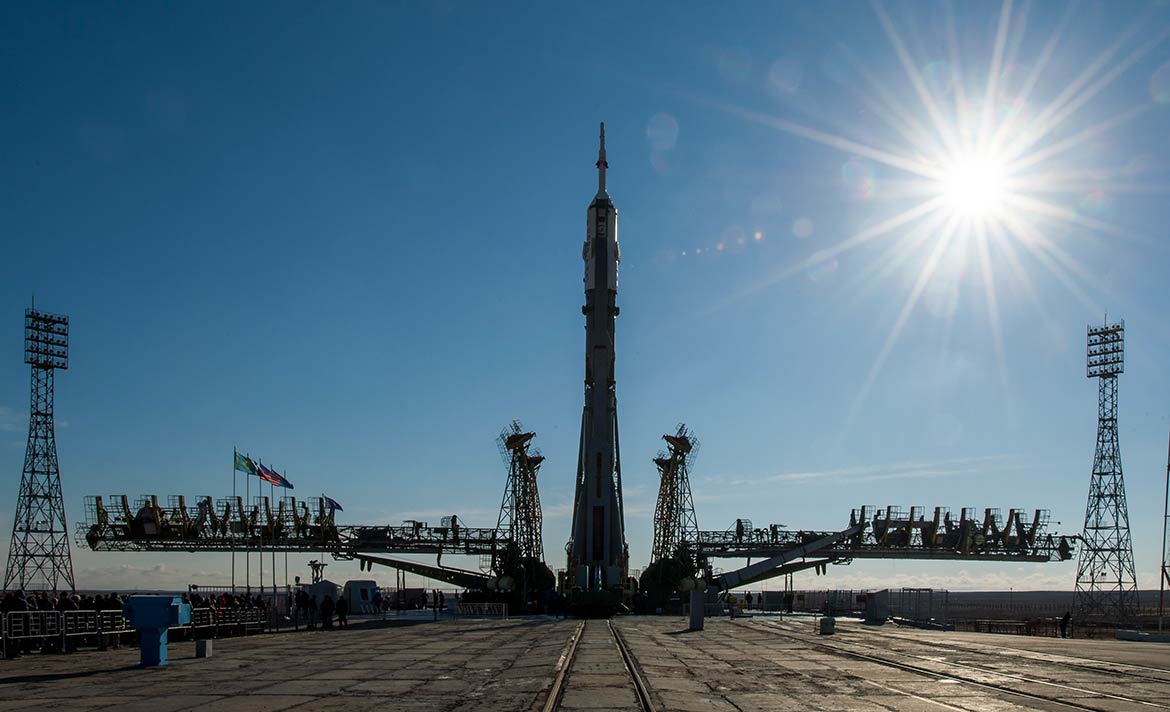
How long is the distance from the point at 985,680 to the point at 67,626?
23.7m

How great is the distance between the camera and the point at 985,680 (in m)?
20.1

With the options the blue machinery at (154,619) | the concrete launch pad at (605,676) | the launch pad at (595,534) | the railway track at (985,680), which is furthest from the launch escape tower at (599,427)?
the blue machinery at (154,619)

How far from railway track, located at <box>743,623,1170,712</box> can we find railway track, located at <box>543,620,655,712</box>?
475cm

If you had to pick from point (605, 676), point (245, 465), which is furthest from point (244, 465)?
point (605, 676)

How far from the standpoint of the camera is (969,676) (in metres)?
21.0

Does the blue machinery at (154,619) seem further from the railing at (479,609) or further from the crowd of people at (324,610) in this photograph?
the railing at (479,609)

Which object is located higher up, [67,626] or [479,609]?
[67,626]

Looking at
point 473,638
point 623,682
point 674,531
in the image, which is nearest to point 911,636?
point 473,638

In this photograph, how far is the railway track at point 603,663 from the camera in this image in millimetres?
16453

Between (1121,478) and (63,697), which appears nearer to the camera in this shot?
(63,697)

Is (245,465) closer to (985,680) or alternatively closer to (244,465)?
(244,465)

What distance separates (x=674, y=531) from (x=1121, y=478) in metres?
31.1

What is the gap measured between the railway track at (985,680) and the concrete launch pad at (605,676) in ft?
0.12

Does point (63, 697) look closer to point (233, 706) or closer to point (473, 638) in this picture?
point (233, 706)
